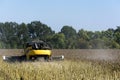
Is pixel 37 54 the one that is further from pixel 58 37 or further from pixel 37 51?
pixel 58 37

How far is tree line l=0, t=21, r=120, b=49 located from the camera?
2842 inches

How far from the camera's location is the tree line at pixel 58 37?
72.2 meters

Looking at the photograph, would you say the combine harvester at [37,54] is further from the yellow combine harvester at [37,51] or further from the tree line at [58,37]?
the tree line at [58,37]

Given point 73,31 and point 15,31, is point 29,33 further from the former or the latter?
point 73,31

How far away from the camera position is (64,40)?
78.3m

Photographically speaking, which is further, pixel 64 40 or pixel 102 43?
pixel 64 40

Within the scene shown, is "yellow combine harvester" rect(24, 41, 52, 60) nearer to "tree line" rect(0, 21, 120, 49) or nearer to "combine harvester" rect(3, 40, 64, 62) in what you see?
"combine harvester" rect(3, 40, 64, 62)

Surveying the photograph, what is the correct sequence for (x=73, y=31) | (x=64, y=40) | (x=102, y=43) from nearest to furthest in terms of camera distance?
1. (x=102, y=43)
2. (x=64, y=40)
3. (x=73, y=31)

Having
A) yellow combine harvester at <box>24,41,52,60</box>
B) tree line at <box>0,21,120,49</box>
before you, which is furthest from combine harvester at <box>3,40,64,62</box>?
tree line at <box>0,21,120,49</box>

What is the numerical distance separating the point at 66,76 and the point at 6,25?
74.4m

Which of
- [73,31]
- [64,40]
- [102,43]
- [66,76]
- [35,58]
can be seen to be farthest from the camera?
[73,31]

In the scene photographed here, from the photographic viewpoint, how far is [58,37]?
3034 inches

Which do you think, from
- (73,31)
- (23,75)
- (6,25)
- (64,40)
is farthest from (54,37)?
(23,75)

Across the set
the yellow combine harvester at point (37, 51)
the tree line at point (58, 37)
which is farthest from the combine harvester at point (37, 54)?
the tree line at point (58, 37)
